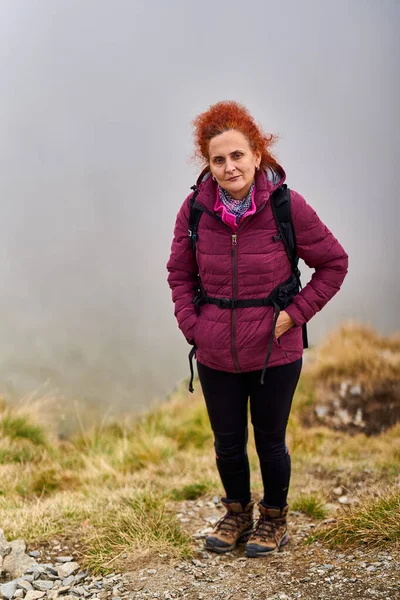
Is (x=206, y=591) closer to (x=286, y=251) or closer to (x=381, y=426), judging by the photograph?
(x=286, y=251)

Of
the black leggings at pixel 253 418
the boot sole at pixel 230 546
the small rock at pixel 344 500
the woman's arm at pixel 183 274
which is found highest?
the woman's arm at pixel 183 274

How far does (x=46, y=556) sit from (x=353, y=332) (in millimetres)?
6977

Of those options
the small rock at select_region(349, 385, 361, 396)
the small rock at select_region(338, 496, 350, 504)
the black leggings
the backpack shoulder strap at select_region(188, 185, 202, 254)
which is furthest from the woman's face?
the small rock at select_region(349, 385, 361, 396)

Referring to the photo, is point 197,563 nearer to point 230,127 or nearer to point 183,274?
point 183,274

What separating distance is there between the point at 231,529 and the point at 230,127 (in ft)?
7.71

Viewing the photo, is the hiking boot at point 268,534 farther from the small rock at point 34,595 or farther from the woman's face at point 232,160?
the woman's face at point 232,160

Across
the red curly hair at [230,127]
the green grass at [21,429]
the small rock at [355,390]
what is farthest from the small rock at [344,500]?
the small rock at [355,390]

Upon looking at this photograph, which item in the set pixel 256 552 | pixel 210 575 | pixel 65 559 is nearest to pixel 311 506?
A: pixel 256 552

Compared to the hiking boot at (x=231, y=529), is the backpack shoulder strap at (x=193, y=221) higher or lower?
higher

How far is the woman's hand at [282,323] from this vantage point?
3.53 m

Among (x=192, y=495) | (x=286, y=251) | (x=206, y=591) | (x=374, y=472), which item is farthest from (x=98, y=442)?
(x=286, y=251)

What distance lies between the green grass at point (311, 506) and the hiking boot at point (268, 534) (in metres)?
0.57

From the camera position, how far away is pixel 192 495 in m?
5.27

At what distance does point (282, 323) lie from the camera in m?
3.53
